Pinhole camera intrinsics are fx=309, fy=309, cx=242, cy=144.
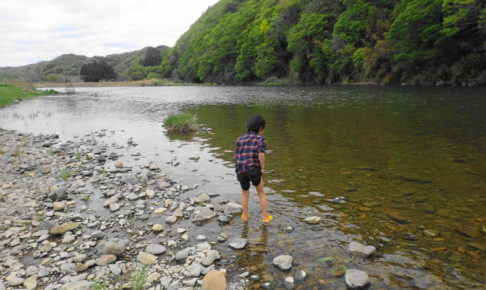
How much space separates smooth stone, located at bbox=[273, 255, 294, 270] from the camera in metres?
5.14

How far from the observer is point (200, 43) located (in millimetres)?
151000

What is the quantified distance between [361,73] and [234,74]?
198 ft

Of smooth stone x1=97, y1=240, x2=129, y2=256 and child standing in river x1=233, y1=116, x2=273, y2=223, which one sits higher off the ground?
child standing in river x1=233, y1=116, x2=273, y2=223

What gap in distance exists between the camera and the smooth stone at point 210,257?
5.35 m

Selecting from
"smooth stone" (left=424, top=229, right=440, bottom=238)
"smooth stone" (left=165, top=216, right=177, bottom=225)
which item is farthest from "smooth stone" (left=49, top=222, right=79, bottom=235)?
"smooth stone" (left=424, top=229, right=440, bottom=238)

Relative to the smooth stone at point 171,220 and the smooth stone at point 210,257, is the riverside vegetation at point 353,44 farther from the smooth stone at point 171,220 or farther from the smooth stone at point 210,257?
the smooth stone at point 210,257

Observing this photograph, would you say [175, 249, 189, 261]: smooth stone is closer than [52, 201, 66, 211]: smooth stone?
Yes

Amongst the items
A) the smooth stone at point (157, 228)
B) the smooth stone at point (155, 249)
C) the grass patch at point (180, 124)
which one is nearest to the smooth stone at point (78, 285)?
the smooth stone at point (155, 249)

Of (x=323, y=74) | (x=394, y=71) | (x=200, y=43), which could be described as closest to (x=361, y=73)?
(x=394, y=71)

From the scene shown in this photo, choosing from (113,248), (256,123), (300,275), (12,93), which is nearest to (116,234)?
(113,248)

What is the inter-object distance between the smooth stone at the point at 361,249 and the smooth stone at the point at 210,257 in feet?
7.88

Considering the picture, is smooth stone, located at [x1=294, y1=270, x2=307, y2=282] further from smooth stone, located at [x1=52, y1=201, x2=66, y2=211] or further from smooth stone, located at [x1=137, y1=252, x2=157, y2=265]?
smooth stone, located at [x1=52, y1=201, x2=66, y2=211]

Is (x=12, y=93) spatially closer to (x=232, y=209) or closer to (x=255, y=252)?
(x=232, y=209)

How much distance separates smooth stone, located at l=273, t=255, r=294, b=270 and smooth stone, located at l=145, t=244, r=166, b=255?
2.10 metres
